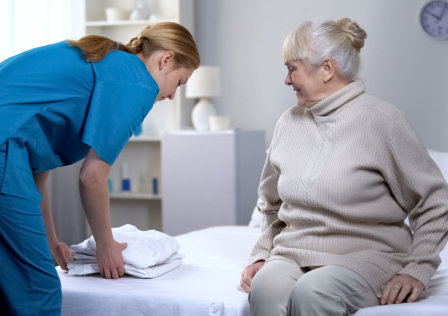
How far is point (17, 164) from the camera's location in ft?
4.28

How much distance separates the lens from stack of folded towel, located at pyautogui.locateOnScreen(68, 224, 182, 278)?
1726 mm

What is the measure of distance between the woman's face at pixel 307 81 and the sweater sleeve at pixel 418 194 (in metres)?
0.23

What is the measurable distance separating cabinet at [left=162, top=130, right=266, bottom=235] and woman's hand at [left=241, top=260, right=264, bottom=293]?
1939 millimetres

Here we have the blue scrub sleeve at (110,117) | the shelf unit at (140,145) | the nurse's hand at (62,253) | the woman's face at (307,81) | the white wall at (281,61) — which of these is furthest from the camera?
the shelf unit at (140,145)

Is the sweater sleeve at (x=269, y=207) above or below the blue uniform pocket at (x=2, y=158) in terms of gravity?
below

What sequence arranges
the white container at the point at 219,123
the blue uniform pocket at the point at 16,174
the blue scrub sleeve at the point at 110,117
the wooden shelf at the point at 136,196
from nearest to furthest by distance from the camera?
the blue uniform pocket at the point at 16,174
the blue scrub sleeve at the point at 110,117
the white container at the point at 219,123
the wooden shelf at the point at 136,196

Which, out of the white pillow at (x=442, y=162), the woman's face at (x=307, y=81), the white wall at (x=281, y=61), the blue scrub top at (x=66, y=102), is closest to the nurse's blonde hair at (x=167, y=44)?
the blue scrub top at (x=66, y=102)

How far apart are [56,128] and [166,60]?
345mm

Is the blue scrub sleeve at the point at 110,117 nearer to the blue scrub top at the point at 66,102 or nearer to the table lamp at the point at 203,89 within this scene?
the blue scrub top at the point at 66,102

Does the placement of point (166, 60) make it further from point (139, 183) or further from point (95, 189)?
point (139, 183)

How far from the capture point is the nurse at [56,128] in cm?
130

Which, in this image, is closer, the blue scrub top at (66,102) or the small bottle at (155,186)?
the blue scrub top at (66,102)

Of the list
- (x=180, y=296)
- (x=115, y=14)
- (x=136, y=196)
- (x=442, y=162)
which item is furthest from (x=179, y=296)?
(x=115, y=14)

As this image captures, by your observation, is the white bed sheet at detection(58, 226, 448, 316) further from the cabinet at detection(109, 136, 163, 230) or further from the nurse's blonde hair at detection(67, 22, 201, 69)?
the cabinet at detection(109, 136, 163, 230)
